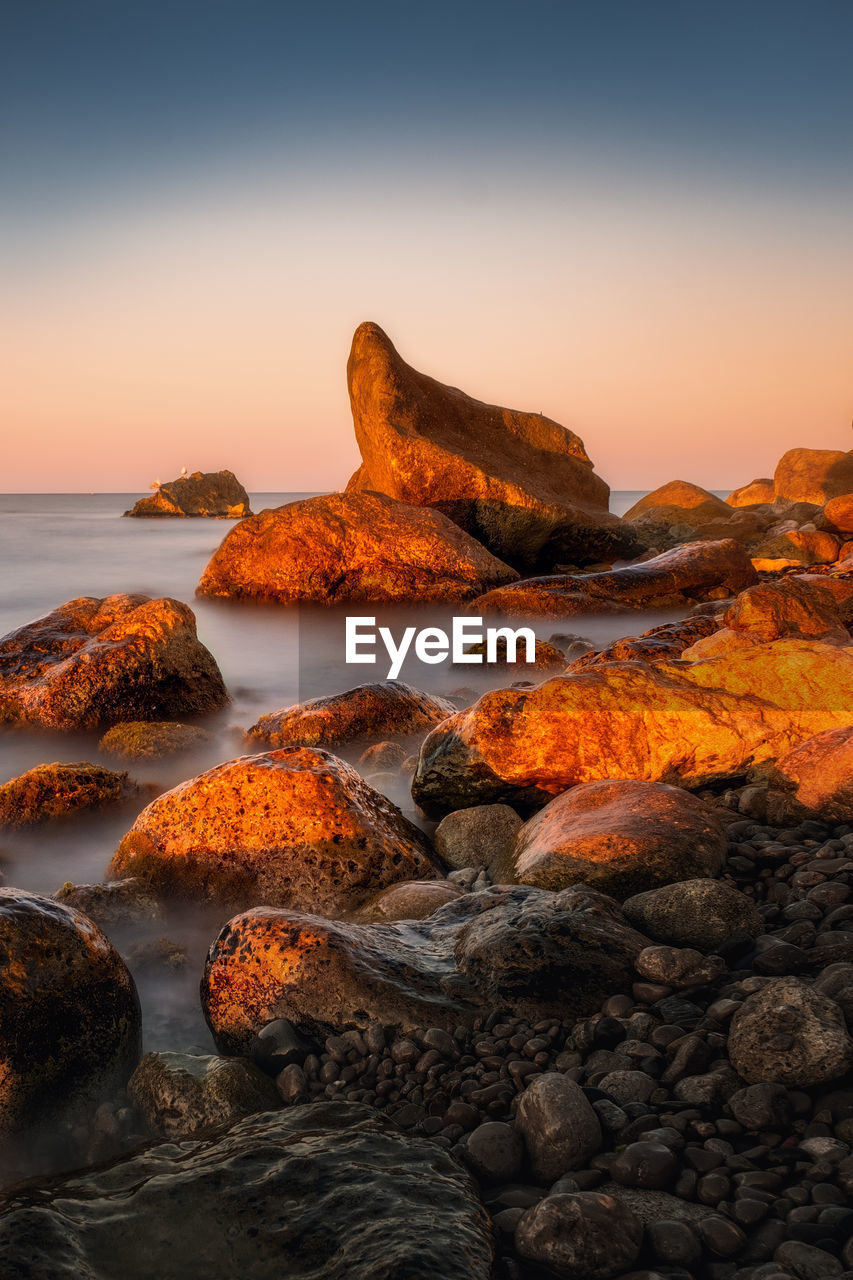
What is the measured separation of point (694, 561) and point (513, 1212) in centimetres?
1240

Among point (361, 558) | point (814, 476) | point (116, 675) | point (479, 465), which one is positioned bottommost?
point (116, 675)

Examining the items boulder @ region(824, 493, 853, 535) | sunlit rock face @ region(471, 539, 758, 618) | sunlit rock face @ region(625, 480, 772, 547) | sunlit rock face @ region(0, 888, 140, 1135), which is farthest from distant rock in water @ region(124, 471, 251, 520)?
sunlit rock face @ region(0, 888, 140, 1135)

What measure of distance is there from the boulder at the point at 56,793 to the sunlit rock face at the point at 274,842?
0.88 m

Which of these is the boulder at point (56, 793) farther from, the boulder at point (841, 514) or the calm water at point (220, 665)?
the boulder at point (841, 514)

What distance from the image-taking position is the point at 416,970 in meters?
3.00

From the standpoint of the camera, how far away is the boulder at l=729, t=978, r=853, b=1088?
2238 millimetres

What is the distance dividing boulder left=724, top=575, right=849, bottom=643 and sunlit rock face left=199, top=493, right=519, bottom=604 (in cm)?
669

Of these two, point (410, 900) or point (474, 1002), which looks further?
point (410, 900)

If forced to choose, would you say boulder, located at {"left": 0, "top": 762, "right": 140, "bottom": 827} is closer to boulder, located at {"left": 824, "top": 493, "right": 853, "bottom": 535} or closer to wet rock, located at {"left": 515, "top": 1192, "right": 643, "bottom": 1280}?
wet rock, located at {"left": 515, "top": 1192, "right": 643, "bottom": 1280}

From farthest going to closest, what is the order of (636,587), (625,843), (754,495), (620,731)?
(754,495)
(636,587)
(620,731)
(625,843)

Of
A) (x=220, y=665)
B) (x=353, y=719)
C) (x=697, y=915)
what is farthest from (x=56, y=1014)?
(x=220, y=665)

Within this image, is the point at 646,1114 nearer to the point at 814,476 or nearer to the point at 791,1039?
the point at 791,1039

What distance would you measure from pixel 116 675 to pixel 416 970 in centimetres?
468

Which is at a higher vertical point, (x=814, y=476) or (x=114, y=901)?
(x=814, y=476)
